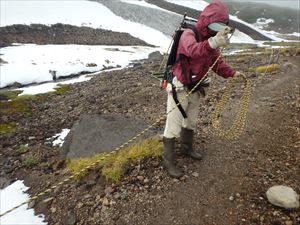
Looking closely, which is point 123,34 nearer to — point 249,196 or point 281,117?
point 281,117

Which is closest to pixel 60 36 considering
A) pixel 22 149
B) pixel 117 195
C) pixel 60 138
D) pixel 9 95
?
pixel 9 95

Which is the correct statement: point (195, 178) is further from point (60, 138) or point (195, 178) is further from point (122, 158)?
point (60, 138)

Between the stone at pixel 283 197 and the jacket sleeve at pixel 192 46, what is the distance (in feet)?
9.08

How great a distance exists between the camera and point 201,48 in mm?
5652

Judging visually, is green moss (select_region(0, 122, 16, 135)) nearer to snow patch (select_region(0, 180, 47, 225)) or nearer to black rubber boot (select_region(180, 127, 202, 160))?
snow patch (select_region(0, 180, 47, 225))

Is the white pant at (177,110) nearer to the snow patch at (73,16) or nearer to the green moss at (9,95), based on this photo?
the green moss at (9,95)

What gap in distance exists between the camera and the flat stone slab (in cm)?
948

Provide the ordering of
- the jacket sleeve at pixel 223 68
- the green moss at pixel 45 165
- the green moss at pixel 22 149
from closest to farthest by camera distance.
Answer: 1. the jacket sleeve at pixel 223 68
2. the green moss at pixel 45 165
3. the green moss at pixel 22 149

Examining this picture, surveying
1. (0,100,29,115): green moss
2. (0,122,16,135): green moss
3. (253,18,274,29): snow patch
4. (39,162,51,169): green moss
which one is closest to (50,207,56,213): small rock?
(39,162,51,169): green moss

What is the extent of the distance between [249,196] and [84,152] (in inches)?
177

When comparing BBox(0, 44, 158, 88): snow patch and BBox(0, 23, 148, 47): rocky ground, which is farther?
BBox(0, 23, 148, 47): rocky ground

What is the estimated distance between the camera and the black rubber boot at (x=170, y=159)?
23.4 ft

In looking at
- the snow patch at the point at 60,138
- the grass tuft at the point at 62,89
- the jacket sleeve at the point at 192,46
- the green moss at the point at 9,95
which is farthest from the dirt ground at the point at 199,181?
the grass tuft at the point at 62,89

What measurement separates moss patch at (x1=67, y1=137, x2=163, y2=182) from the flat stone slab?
508 millimetres
